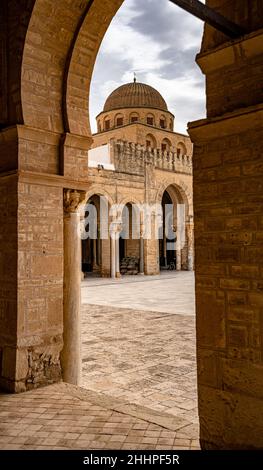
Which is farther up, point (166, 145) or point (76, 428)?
point (166, 145)

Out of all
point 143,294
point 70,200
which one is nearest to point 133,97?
point 143,294

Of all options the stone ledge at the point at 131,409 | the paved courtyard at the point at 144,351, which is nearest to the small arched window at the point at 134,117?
the paved courtyard at the point at 144,351

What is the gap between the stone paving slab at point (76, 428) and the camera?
10.4ft

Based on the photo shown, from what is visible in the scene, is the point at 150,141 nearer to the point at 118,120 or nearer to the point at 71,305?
the point at 118,120

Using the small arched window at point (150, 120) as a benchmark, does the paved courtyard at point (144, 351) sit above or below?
below

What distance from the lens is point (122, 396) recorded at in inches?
206

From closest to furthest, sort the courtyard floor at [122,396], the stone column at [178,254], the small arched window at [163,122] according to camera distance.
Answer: the courtyard floor at [122,396] → the stone column at [178,254] → the small arched window at [163,122]

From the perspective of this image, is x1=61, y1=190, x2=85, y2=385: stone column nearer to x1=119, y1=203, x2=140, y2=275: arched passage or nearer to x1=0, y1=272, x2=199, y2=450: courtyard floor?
x1=0, y1=272, x2=199, y2=450: courtyard floor

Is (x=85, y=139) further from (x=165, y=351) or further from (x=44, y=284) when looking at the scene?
(x=165, y=351)

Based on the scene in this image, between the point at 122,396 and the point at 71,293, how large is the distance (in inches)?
58.8

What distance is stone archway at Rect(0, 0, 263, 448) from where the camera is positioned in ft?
9.00

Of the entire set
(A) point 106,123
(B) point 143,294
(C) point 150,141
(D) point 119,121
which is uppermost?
(A) point 106,123

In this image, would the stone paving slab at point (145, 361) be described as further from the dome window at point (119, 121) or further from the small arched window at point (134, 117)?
the small arched window at point (134, 117)

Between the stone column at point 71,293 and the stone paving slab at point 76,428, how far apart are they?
2.29 ft
